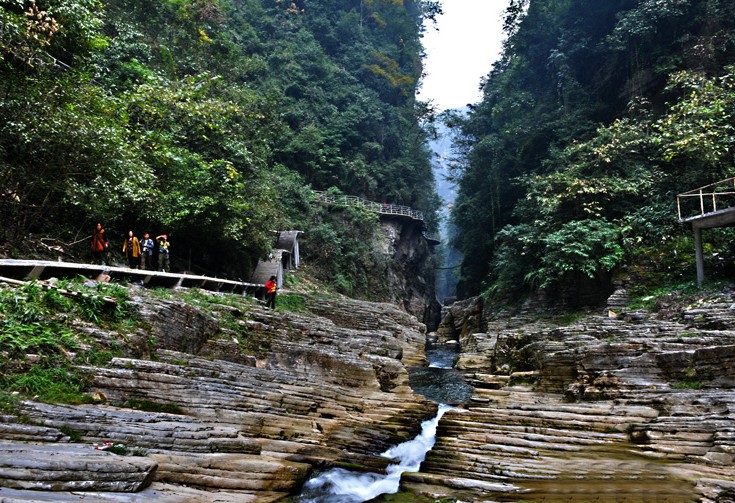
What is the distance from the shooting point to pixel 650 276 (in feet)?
64.9

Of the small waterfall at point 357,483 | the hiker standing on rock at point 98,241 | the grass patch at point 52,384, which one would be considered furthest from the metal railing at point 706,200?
the hiker standing on rock at point 98,241

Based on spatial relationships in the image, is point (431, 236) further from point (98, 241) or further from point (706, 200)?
point (98, 241)

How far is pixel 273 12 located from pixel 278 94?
12.8 metres

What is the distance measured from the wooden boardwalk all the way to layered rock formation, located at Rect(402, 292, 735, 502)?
8115 mm

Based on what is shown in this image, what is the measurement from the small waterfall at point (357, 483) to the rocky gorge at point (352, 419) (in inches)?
8.2

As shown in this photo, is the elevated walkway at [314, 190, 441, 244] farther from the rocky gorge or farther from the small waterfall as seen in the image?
the small waterfall

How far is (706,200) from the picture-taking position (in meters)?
19.4

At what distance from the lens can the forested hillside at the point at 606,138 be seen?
1961 cm

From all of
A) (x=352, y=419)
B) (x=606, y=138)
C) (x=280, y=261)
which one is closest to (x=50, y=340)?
(x=352, y=419)

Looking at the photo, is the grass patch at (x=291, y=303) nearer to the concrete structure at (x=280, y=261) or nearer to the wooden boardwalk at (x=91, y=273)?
the concrete structure at (x=280, y=261)

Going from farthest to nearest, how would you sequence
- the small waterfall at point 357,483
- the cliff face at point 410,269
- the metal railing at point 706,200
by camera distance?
the cliff face at point 410,269
the metal railing at point 706,200
the small waterfall at point 357,483

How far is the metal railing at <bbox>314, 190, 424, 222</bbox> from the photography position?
34938 millimetres

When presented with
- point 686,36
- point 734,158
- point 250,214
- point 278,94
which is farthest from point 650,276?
point 278,94

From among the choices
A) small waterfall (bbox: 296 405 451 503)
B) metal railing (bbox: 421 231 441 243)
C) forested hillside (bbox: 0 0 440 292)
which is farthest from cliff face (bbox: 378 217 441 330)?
small waterfall (bbox: 296 405 451 503)
